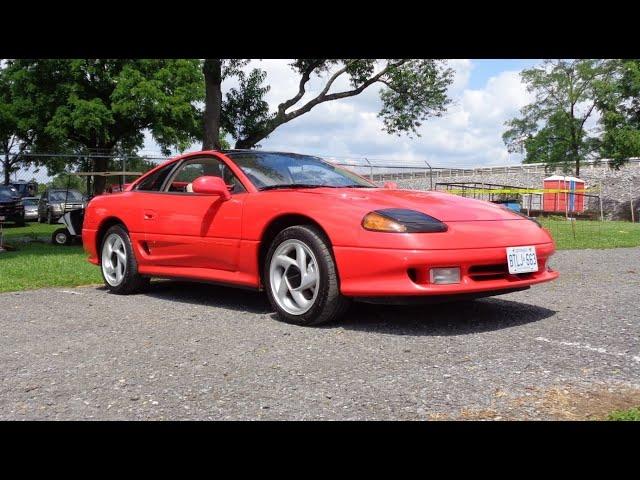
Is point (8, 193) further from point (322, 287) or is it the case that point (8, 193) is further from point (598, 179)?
point (598, 179)

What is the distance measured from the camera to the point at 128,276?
18.9 feet

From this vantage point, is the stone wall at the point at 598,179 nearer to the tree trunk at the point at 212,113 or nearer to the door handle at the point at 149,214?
the tree trunk at the point at 212,113

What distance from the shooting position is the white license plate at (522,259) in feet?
13.4

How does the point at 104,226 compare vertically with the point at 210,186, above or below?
below

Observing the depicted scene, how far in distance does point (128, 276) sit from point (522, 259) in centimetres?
346

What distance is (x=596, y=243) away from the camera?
10938 millimetres

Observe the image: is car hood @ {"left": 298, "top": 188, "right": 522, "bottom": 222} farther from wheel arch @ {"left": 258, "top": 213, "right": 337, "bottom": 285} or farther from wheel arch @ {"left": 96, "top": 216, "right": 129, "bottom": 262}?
wheel arch @ {"left": 96, "top": 216, "right": 129, "bottom": 262}

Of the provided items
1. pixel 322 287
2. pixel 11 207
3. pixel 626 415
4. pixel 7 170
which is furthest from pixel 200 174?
pixel 11 207

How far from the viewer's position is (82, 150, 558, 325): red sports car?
152 inches

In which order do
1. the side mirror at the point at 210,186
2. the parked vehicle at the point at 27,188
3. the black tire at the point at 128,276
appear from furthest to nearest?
the parked vehicle at the point at 27,188
the black tire at the point at 128,276
the side mirror at the point at 210,186

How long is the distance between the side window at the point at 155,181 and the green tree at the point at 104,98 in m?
22.5

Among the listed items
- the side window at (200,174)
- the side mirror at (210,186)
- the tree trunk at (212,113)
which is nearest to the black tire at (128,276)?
the side window at (200,174)
